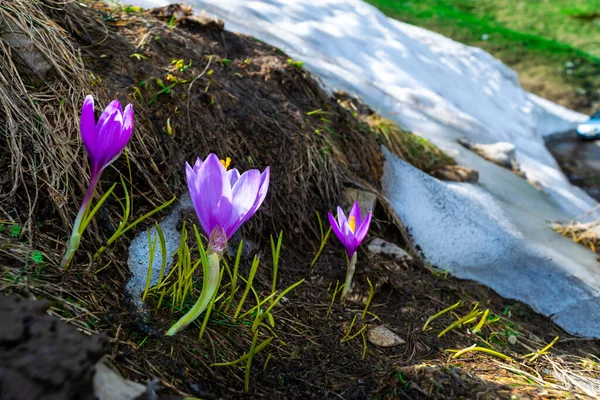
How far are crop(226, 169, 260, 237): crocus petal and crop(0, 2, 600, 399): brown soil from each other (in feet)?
1.17

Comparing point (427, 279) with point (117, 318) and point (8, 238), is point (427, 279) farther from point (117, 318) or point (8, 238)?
point (8, 238)

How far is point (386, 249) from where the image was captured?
7.96 ft

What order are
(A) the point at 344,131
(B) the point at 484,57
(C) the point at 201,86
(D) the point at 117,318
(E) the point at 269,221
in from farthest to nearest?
(B) the point at 484,57
(A) the point at 344,131
(C) the point at 201,86
(E) the point at 269,221
(D) the point at 117,318

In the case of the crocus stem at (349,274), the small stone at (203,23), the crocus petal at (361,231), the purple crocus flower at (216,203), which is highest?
the small stone at (203,23)

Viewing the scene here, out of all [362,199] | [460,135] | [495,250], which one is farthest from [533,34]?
[362,199]

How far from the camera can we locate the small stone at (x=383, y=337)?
1721 millimetres

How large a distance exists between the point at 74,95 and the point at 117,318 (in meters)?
0.90

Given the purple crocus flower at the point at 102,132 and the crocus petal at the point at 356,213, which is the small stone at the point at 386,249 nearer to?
the crocus petal at the point at 356,213

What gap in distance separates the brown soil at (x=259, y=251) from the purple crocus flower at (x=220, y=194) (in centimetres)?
33

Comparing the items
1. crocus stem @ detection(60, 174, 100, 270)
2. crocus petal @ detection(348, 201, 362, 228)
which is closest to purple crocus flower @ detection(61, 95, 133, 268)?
crocus stem @ detection(60, 174, 100, 270)

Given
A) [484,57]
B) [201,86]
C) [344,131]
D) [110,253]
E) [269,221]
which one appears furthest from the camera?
[484,57]

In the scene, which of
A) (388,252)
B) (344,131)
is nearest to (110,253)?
(388,252)

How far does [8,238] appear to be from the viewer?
1.38 meters

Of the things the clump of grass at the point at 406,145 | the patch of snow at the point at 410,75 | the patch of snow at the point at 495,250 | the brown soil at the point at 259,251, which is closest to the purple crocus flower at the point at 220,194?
the brown soil at the point at 259,251
